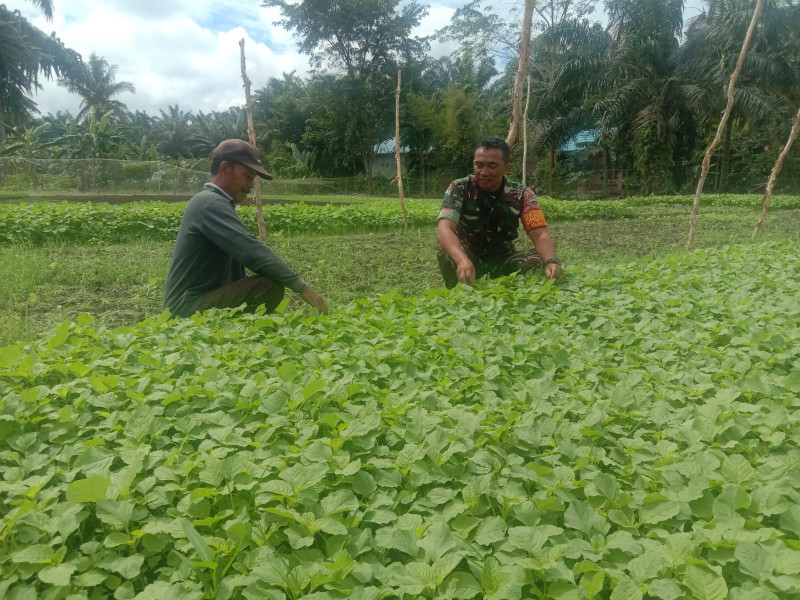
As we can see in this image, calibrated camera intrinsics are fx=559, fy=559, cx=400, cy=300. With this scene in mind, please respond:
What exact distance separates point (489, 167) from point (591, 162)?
30.1m

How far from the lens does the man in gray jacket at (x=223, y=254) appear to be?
11.8 feet

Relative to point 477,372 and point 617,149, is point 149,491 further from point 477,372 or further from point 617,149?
point 617,149

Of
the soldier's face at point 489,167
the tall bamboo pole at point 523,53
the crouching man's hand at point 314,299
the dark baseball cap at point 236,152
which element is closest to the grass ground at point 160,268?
the crouching man's hand at point 314,299

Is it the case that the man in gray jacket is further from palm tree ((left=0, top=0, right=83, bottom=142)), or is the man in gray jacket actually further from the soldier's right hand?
palm tree ((left=0, top=0, right=83, bottom=142))

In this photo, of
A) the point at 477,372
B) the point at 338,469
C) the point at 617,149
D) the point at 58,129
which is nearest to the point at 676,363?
the point at 477,372

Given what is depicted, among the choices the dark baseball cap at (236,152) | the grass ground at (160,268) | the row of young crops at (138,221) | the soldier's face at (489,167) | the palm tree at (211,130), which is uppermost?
the palm tree at (211,130)

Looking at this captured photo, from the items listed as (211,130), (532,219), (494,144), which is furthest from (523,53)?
(211,130)

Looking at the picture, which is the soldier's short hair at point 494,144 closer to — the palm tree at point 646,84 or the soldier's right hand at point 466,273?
the soldier's right hand at point 466,273

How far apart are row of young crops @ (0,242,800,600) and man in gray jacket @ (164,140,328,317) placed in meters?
0.64

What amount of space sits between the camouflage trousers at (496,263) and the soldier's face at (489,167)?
62 centimetres

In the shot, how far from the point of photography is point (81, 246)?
9.89 metres

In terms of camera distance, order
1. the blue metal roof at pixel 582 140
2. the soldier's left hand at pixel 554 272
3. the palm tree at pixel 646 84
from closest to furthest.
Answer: the soldier's left hand at pixel 554 272, the palm tree at pixel 646 84, the blue metal roof at pixel 582 140

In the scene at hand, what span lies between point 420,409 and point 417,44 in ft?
116

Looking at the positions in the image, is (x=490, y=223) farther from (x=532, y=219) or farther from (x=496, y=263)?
(x=532, y=219)
